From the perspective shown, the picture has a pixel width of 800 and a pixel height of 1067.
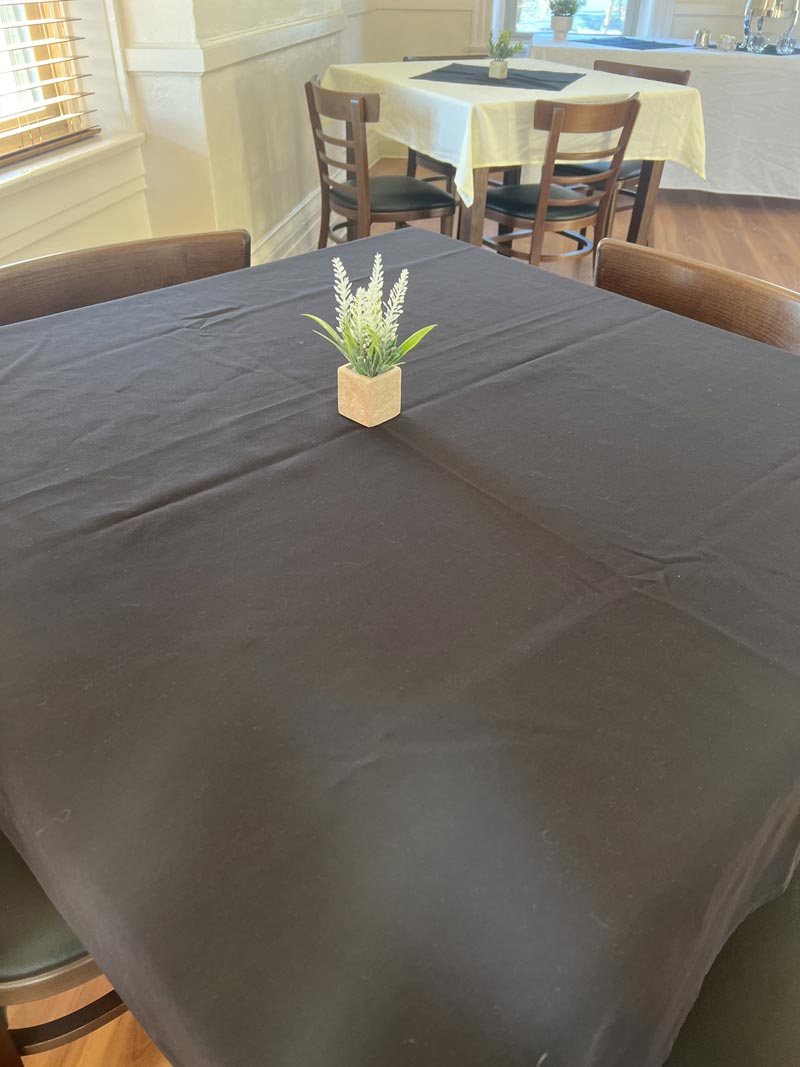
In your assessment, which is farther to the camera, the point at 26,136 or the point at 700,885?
the point at 26,136

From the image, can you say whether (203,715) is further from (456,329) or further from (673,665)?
(456,329)

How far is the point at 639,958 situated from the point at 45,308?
1344 mm

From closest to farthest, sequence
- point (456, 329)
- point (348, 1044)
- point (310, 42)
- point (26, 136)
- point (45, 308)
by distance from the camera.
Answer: point (348, 1044) < point (456, 329) < point (45, 308) < point (26, 136) < point (310, 42)

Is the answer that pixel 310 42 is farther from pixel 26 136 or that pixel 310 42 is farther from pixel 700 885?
pixel 700 885

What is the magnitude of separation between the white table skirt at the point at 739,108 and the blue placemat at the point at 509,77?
1456 millimetres

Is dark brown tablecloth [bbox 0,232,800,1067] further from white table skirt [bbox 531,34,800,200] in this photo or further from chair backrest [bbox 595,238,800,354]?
white table skirt [bbox 531,34,800,200]

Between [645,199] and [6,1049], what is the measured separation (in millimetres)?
3310

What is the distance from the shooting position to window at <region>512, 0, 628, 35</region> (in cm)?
519

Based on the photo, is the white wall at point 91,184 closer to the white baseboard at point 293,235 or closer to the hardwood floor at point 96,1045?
the white baseboard at point 293,235

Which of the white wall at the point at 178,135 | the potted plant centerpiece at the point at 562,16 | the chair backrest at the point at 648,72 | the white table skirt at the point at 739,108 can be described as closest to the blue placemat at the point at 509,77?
the chair backrest at the point at 648,72

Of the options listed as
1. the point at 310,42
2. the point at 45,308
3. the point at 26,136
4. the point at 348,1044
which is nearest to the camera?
the point at 348,1044

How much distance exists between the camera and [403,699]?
62cm

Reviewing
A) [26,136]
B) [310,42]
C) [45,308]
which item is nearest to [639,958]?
[45,308]

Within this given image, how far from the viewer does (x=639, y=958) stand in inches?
18.9
